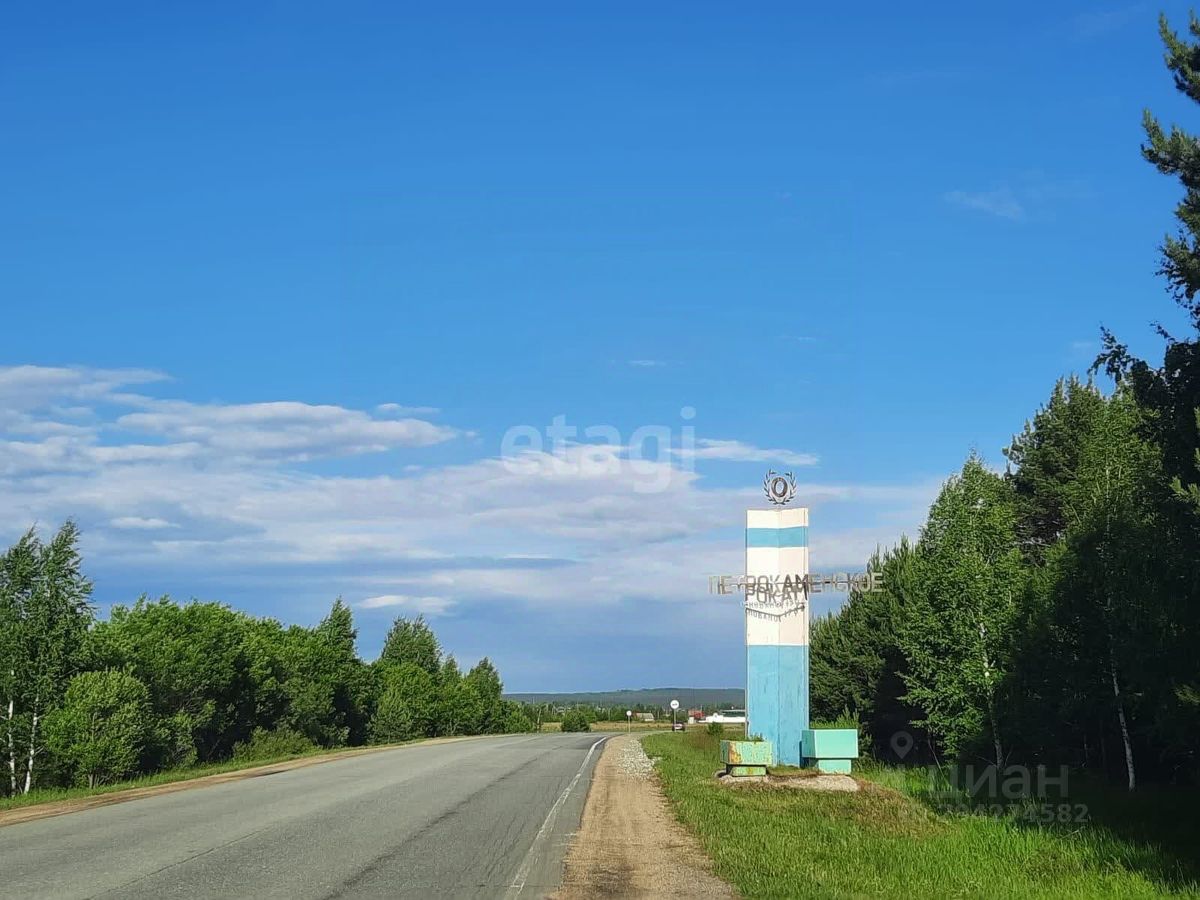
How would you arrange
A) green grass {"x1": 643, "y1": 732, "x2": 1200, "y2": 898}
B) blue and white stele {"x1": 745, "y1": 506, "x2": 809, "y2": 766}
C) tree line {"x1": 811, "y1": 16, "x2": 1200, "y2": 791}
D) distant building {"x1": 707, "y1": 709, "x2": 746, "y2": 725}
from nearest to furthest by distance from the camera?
green grass {"x1": 643, "y1": 732, "x2": 1200, "y2": 898} < tree line {"x1": 811, "y1": 16, "x2": 1200, "y2": 791} < blue and white stele {"x1": 745, "y1": 506, "x2": 809, "y2": 766} < distant building {"x1": 707, "y1": 709, "x2": 746, "y2": 725}

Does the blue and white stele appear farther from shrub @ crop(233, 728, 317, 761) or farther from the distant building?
shrub @ crop(233, 728, 317, 761)

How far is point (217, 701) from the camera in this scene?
55594mm

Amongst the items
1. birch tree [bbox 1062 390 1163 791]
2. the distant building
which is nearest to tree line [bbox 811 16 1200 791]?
birch tree [bbox 1062 390 1163 791]

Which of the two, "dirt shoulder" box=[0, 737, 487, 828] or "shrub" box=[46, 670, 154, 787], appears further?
"shrub" box=[46, 670, 154, 787]

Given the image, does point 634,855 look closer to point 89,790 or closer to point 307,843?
point 307,843

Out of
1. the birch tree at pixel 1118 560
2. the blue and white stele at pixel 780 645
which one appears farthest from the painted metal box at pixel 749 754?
the birch tree at pixel 1118 560

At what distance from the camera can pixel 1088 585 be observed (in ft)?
104

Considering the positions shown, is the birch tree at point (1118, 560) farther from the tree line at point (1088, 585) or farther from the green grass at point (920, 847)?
the green grass at point (920, 847)

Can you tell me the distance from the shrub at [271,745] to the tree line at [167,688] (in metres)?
0.13

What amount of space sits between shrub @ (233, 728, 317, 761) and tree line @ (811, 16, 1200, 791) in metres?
32.0

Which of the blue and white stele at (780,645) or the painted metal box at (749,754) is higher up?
the blue and white stele at (780,645)

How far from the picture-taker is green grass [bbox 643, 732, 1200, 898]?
14.0 metres

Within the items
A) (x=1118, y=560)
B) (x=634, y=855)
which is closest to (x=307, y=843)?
(x=634, y=855)

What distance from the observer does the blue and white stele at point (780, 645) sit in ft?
109
